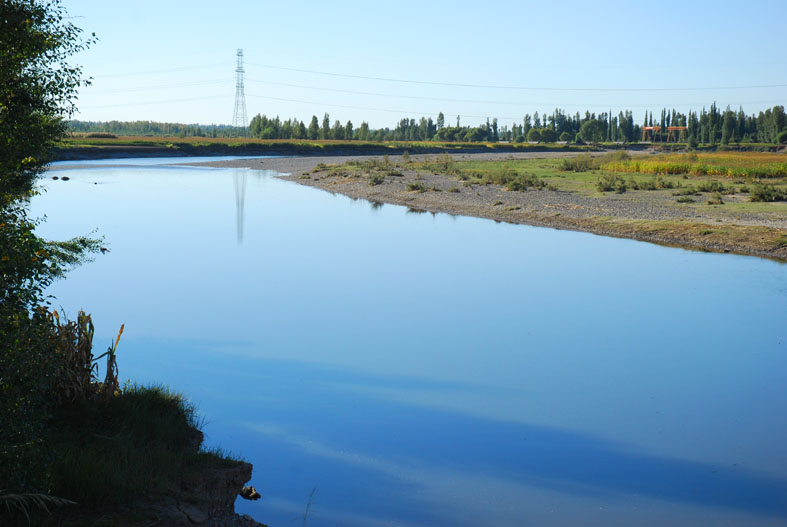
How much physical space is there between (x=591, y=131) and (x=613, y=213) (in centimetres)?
13241

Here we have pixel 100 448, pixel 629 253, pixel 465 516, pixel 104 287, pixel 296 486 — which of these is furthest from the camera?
pixel 629 253

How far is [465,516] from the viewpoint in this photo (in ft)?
21.7

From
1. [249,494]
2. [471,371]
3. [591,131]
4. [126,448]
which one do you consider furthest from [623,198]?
[591,131]

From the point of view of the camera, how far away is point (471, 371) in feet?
35.9

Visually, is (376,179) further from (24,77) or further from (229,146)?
→ (229,146)

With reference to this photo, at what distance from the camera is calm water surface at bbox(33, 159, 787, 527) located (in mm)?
7094

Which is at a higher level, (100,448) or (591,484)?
(100,448)

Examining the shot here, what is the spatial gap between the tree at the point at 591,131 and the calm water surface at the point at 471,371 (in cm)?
13778

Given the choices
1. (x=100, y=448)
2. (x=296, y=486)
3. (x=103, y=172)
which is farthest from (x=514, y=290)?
(x=103, y=172)

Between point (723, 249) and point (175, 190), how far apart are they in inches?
1221

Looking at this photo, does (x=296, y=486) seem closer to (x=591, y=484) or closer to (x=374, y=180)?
(x=591, y=484)

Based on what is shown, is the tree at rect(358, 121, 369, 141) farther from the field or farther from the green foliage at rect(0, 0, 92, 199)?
the green foliage at rect(0, 0, 92, 199)

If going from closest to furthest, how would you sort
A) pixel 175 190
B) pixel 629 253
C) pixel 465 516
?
pixel 465 516, pixel 629 253, pixel 175 190

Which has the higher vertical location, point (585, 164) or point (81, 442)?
point (585, 164)
